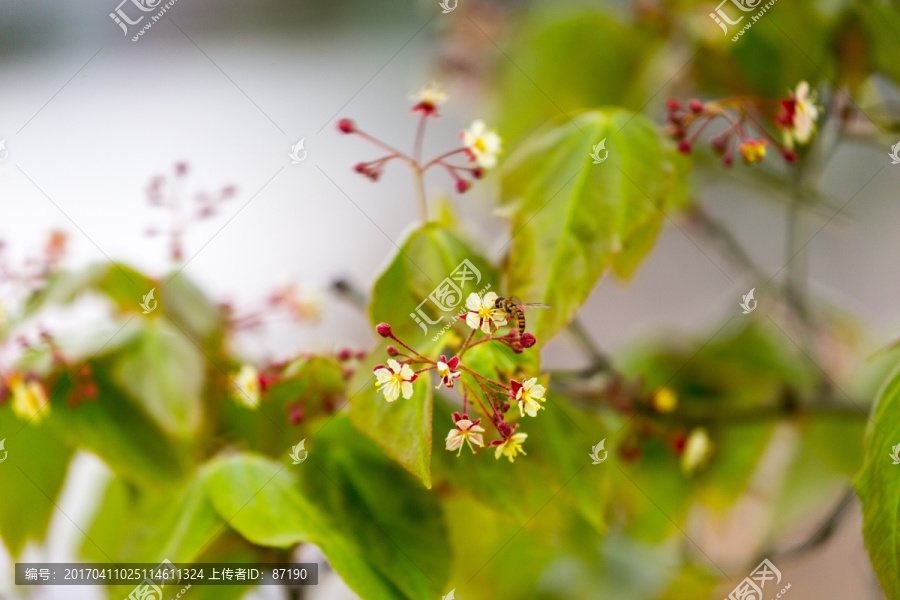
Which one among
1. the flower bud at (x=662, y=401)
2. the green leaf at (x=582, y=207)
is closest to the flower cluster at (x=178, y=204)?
the green leaf at (x=582, y=207)

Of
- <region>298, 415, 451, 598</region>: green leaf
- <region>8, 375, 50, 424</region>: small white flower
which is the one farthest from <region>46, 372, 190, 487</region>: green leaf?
<region>298, 415, 451, 598</region>: green leaf

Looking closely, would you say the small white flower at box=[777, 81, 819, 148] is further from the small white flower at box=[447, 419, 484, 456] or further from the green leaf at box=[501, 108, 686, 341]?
the small white flower at box=[447, 419, 484, 456]

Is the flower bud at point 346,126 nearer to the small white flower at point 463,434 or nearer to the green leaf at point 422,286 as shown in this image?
the green leaf at point 422,286

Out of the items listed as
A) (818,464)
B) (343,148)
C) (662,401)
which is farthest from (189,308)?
(343,148)

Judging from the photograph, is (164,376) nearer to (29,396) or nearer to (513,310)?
(29,396)

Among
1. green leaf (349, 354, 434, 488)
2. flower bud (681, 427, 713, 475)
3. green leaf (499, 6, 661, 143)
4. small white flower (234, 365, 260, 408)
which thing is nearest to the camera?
green leaf (349, 354, 434, 488)
